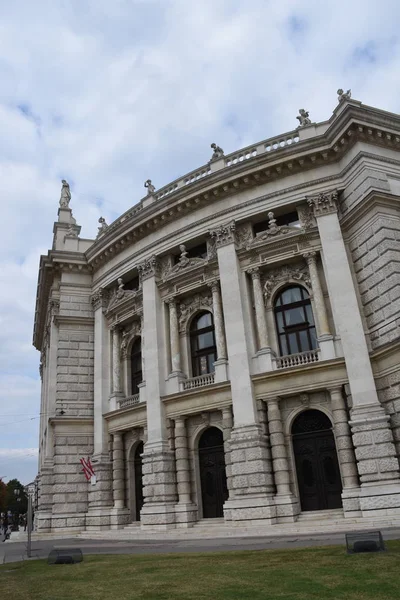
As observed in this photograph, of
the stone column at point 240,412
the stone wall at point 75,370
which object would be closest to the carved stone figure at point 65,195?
the stone wall at point 75,370

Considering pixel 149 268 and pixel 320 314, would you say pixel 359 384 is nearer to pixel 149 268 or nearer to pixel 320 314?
pixel 320 314

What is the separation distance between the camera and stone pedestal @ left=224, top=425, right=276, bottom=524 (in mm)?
23828

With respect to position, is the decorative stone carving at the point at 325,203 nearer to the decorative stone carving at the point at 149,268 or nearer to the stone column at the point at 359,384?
the stone column at the point at 359,384

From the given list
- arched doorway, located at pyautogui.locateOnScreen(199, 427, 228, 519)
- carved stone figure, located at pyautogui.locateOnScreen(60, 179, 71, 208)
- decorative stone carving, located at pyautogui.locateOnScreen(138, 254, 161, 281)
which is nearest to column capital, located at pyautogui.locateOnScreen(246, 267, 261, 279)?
decorative stone carving, located at pyautogui.locateOnScreen(138, 254, 161, 281)

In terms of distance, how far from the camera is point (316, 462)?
81.7ft

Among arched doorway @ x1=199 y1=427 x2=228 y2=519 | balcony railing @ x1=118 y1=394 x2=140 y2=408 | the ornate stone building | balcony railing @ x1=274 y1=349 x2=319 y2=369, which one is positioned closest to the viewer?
the ornate stone building

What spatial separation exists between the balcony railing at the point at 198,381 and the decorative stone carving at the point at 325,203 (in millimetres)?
10380

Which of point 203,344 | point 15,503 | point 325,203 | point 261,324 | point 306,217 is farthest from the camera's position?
point 15,503

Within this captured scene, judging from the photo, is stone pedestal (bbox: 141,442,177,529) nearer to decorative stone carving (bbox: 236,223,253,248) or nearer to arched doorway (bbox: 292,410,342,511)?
arched doorway (bbox: 292,410,342,511)

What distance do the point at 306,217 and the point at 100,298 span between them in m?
16.0

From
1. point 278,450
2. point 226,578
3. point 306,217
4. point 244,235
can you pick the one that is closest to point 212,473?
point 278,450

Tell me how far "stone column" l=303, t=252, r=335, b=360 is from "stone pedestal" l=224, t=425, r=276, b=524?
16.6 feet

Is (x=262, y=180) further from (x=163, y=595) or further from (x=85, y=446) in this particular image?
(x=163, y=595)

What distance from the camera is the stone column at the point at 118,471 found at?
31453 millimetres
